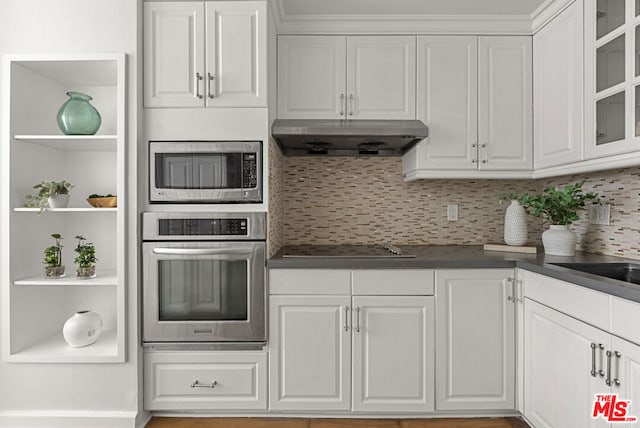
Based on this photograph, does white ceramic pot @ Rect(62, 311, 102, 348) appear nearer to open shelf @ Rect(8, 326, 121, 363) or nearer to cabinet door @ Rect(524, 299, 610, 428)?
open shelf @ Rect(8, 326, 121, 363)

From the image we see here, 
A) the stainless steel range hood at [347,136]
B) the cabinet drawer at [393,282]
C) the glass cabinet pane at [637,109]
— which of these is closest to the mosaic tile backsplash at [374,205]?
the stainless steel range hood at [347,136]

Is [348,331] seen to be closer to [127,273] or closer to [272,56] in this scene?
[127,273]

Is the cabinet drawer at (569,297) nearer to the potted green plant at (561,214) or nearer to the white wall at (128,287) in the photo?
the potted green plant at (561,214)

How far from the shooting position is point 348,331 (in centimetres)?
226

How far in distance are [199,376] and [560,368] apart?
1.74 metres

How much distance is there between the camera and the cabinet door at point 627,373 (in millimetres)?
1434

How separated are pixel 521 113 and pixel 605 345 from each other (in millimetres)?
1548

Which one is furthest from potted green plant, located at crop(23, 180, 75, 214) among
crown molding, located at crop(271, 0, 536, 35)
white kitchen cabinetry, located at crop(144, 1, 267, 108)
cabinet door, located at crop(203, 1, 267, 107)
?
crown molding, located at crop(271, 0, 536, 35)

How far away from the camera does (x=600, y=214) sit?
2514 mm

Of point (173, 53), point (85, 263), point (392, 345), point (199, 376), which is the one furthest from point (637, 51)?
point (85, 263)

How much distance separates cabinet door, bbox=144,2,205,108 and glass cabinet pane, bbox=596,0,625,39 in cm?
196

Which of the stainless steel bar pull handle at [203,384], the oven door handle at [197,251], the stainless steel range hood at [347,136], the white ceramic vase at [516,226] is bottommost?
the stainless steel bar pull handle at [203,384]

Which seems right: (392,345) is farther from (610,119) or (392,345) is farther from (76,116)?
(76,116)

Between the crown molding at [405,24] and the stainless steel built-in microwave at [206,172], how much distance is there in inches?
35.9
